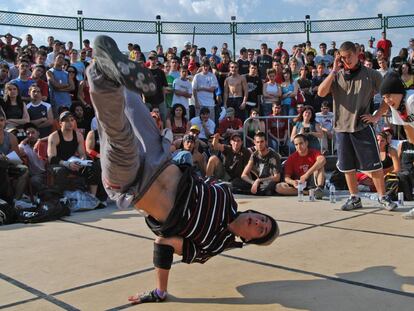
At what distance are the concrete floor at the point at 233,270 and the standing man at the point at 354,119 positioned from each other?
2.09 ft

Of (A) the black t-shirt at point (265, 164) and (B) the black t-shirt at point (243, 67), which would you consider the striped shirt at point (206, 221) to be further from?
(B) the black t-shirt at point (243, 67)

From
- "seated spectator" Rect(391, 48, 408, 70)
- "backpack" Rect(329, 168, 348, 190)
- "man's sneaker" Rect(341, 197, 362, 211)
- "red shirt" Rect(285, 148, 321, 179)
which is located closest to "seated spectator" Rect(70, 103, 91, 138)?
"red shirt" Rect(285, 148, 321, 179)

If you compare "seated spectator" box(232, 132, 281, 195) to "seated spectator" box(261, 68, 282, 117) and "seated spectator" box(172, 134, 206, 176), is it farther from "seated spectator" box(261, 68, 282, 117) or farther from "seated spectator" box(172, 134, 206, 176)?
"seated spectator" box(261, 68, 282, 117)

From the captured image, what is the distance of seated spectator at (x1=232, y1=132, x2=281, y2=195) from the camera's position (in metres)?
7.27

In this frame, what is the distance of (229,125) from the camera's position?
31.2 ft

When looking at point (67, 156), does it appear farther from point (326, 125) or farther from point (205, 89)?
point (326, 125)

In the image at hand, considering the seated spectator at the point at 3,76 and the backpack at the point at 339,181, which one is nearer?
the backpack at the point at 339,181

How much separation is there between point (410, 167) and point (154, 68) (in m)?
5.12

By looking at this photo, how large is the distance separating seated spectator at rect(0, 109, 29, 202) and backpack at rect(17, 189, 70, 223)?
40 centimetres

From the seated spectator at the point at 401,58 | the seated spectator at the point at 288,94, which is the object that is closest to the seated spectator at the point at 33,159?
the seated spectator at the point at 288,94

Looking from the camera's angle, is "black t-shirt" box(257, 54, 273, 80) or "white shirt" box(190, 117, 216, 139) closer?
"white shirt" box(190, 117, 216, 139)

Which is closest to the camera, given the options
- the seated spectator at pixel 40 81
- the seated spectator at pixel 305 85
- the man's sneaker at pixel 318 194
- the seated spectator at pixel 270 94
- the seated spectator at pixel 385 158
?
the man's sneaker at pixel 318 194

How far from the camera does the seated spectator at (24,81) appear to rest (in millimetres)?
8602

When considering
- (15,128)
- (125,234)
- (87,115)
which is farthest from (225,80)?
(125,234)
